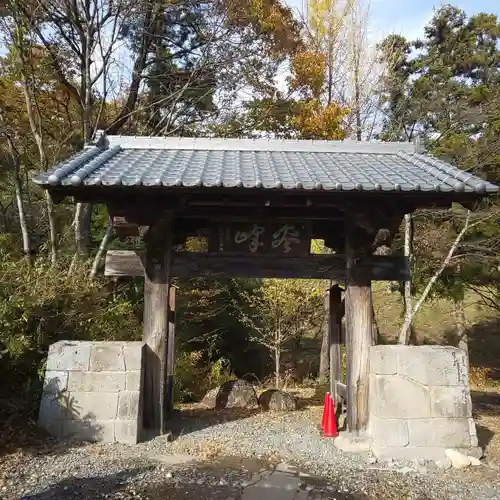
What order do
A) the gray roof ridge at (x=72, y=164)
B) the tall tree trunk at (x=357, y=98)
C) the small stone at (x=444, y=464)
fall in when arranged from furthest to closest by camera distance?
the tall tree trunk at (x=357, y=98), the small stone at (x=444, y=464), the gray roof ridge at (x=72, y=164)

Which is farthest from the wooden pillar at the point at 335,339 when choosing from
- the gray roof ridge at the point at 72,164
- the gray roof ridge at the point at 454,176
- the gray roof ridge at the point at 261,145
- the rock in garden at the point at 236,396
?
→ the gray roof ridge at the point at 72,164

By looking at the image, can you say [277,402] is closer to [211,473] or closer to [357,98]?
[211,473]

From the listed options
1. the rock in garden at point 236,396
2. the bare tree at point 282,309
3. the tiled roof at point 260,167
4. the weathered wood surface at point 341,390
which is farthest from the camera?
the bare tree at point 282,309

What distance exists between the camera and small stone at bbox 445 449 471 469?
204 inches

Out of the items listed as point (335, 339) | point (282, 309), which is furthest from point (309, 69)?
point (335, 339)

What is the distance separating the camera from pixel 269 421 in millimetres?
7281

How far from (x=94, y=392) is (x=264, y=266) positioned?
2.52m

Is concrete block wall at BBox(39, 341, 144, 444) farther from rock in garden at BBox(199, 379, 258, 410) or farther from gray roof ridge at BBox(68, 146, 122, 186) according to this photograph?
rock in garden at BBox(199, 379, 258, 410)

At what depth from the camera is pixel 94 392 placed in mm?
5539

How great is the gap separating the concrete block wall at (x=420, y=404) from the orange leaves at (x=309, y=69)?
11.5m

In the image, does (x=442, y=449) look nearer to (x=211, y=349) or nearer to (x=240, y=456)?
(x=240, y=456)

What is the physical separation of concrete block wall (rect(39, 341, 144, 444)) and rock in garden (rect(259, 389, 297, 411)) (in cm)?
339

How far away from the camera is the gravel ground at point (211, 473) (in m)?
4.27

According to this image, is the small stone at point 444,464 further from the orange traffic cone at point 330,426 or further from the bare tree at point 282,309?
the bare tree at point 282,309
